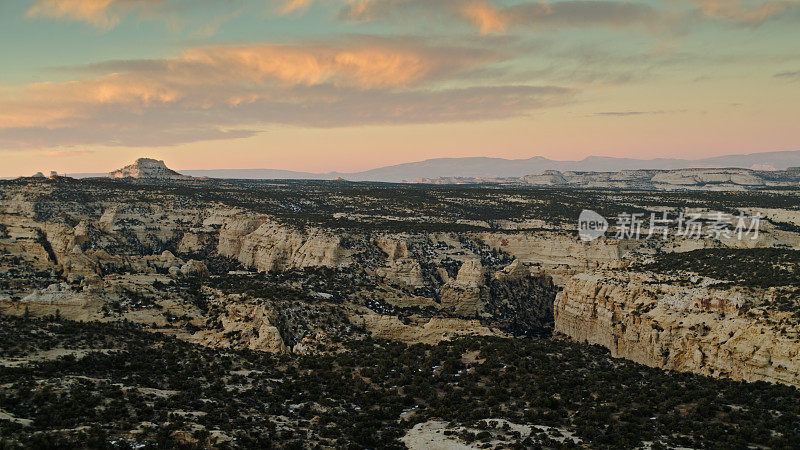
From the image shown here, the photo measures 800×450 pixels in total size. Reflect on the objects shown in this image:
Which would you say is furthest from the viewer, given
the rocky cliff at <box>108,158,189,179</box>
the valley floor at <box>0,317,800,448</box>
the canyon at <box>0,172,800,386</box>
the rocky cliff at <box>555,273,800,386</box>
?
the rocky cliff at <box>108,158,189,179</box>

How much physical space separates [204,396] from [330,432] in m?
7.20

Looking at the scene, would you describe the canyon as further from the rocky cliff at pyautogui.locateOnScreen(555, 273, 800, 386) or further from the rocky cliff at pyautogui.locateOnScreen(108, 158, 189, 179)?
the rocky cliff at pyautogui.locateOnScreen(108, 158, 189, 179)

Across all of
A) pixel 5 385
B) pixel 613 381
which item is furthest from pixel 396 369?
pixel 5 385

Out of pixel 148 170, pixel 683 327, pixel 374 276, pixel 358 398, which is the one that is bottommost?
pixel 358 398

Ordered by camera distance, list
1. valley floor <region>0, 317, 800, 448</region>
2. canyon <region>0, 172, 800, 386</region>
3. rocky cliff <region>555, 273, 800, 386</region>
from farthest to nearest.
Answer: canyon <region>0, 172, 800, 386</region>, rocky cliff <region>555, 273, 800, 386</region>, valley floor <region>0, 317, 800, 448</region>

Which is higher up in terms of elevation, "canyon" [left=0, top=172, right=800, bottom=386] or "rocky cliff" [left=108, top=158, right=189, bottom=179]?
"rocky cliff" [left=108, top=158, right=189, bottom=179]

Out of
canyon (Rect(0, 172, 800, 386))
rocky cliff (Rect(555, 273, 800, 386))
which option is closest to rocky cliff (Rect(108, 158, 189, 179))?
canyon (Rect(0, 172, 800, 386))

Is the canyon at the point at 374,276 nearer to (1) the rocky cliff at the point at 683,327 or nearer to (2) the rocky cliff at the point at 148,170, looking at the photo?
(1) the rocky cliff at the point at 683,327

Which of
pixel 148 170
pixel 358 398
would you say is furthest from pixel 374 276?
pixel 148 170

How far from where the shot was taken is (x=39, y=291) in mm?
41344

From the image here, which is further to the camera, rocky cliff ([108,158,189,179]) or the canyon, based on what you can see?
rocky cliff ([108,158,189,179])

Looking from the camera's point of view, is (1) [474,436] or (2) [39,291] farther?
(2) [39,291]

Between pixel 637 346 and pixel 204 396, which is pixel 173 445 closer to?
pixel 204 396

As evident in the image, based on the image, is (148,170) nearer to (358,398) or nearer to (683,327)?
(358,398)
